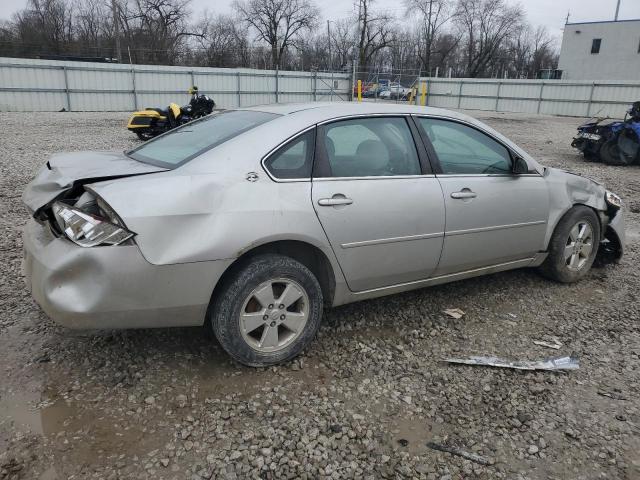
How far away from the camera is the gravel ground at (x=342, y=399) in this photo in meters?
2.34

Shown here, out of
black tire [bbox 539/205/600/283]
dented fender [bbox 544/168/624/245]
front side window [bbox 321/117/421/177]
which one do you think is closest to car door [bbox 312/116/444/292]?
front side window [bbox 321/117/421/177]

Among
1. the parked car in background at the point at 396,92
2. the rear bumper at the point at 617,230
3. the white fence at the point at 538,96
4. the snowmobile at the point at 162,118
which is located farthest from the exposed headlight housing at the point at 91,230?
the parked car in background at the point at 396,92

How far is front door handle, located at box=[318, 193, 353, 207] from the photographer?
9.76 feet

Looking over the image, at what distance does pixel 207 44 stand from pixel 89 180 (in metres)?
54.7

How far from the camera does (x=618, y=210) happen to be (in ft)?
15.3

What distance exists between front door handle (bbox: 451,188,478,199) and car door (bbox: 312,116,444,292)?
0.44ft

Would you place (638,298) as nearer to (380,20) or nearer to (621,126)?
(621,126)

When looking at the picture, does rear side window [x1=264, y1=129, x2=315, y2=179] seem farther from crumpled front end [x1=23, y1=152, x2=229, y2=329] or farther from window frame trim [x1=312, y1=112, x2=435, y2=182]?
crumpled front end [x1=23, y1=152, x2=229, y2=329]

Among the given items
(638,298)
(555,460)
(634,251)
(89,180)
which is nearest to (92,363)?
(89,180)

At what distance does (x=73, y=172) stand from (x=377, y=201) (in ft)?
5.91

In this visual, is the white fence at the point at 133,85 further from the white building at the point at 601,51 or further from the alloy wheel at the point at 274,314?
the white building at the point at 601,51

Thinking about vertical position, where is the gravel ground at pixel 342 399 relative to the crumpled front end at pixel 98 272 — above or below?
below

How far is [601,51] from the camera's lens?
47594 mm

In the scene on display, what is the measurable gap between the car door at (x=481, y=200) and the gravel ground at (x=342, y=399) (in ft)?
1.63
